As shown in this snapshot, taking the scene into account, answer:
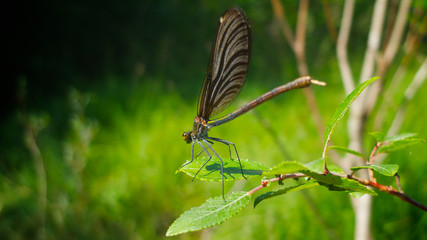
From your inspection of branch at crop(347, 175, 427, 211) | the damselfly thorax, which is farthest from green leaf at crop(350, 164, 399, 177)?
the damselfly thorax

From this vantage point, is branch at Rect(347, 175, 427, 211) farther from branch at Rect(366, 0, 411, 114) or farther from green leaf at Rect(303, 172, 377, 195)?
branch at Rect(366, 0, 411, 114)

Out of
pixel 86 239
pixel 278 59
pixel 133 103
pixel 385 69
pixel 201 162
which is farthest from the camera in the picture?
pixel 278 59

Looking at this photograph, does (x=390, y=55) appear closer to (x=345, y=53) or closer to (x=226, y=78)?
(x=345, y=53)

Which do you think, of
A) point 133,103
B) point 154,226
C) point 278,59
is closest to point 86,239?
point 154,226

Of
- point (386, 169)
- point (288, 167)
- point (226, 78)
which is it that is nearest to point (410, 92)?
point (226, 78)

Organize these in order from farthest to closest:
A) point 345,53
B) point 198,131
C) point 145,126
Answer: point 145,126
point 345,53
point 198,131

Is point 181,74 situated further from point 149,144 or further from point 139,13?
point 149,144
